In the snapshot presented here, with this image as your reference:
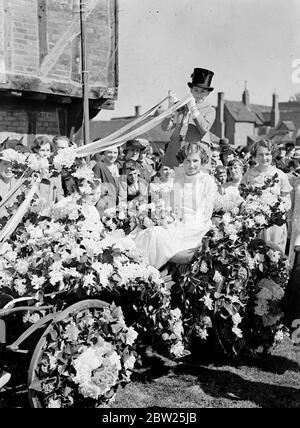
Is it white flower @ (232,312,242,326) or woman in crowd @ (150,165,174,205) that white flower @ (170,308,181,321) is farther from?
woman in crowd @ (150,165,174,205)

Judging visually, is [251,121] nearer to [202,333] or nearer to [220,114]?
[220,114]

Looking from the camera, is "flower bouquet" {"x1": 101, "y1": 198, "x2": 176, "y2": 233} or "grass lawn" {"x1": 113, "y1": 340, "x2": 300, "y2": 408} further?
"flower bouquet" {"x1": 101, "y1": 198, "x2": 176, "y2": 233}

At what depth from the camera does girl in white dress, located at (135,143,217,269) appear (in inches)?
157

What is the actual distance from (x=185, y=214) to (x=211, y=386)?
1.33m

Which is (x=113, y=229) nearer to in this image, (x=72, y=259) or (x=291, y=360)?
(x=72, y=259)

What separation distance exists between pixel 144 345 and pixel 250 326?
2.84 feet

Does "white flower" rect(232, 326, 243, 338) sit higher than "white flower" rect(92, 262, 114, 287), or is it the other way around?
"white flower" rect(92, 262, 114, 287)

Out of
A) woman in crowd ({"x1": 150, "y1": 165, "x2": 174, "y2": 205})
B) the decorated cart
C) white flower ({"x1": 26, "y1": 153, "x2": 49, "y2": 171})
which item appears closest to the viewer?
the decorated cart

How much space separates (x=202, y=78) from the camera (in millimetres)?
5184

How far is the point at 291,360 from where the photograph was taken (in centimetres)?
444

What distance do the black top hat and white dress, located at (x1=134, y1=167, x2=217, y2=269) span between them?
3.34 feet

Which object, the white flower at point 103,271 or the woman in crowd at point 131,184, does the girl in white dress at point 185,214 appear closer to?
the white flower at point 103,271

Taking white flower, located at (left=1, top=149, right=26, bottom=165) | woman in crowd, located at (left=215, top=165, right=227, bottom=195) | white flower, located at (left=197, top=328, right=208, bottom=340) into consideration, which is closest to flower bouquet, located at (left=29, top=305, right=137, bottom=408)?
white flower, located at (left=197, top=328, right=208, bottom=340)

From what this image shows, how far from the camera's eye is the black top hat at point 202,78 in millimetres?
5145
